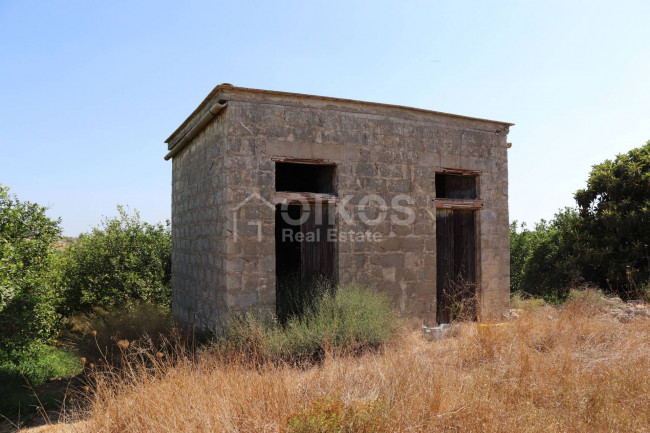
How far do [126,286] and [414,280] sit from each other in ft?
22.1

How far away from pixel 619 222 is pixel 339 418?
33.7 ft

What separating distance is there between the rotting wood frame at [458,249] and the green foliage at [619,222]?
15.4ft

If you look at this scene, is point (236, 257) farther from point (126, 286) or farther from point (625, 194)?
point (625, 194)

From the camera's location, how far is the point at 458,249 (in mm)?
8484

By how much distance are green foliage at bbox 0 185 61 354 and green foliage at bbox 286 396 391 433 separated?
5.64 meters

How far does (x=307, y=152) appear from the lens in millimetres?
6875

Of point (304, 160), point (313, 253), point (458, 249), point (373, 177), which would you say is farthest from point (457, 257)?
point (304, 160)

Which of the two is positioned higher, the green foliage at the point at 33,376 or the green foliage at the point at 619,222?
the green foliage at the point at 619,222

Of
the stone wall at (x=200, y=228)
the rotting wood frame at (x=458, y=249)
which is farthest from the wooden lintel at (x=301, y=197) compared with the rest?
the rotting wood frame at (x=458, y=249)

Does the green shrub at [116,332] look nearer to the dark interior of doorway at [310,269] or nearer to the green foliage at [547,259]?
the dark interior of doorway at [310,269]

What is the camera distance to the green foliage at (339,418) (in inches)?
134

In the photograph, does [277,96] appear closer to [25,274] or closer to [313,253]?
[313,253]

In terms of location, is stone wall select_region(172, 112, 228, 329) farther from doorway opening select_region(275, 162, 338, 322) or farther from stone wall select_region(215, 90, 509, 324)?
doorway opening select_region(275, 162, 338, 322)

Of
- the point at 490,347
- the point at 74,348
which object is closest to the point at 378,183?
the point at 490,347
